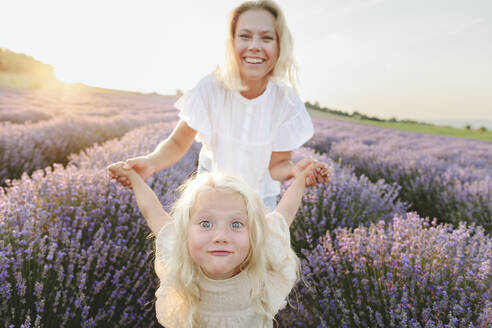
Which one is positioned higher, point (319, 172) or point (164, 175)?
point (319, 172)

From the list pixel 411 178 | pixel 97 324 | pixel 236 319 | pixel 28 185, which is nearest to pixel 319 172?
pixel 236 319

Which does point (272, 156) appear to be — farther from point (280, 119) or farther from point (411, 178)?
point (411, 178)

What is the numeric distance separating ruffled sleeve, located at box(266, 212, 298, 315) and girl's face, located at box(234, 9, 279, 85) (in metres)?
0.76

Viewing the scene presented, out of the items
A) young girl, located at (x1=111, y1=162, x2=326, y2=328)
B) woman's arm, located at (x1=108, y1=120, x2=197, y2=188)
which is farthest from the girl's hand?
Result: woman's arm, located at (x1=108, y1=120, x2=197, y2=188)

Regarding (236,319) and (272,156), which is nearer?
(236,319)

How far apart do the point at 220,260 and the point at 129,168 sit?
0.58m

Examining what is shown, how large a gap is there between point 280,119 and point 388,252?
0.94 m

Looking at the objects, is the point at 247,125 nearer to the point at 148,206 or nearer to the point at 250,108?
the point at 250,108

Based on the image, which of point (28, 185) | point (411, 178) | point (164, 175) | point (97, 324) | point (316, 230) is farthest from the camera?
point (411, 178)

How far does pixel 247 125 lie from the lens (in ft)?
5.82

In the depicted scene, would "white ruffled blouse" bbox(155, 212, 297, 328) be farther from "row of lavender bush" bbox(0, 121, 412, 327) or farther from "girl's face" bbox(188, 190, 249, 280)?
"row of lavender bush" bbox(0, 121, 412, 327)

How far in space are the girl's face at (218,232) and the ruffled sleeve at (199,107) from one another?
642mm

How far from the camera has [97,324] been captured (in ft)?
5.20

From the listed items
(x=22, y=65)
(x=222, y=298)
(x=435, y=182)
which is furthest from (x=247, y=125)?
(x=22, y=65)
